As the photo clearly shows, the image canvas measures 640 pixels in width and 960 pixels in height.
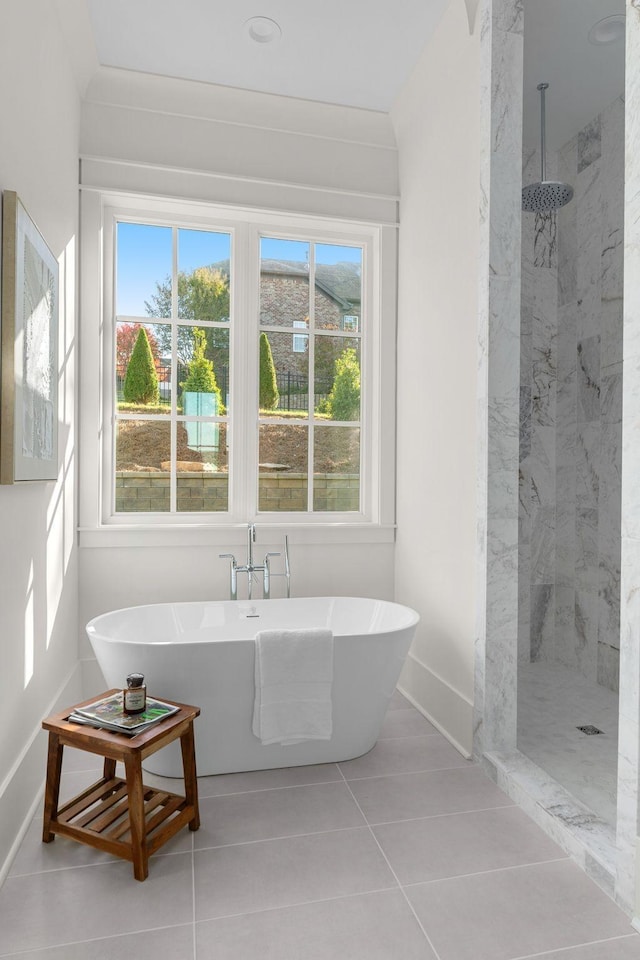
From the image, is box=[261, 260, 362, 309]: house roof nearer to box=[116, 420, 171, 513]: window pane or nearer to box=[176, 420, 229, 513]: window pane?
box=[176, 420, 229, 513]: window pane

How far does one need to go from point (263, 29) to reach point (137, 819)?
321cm

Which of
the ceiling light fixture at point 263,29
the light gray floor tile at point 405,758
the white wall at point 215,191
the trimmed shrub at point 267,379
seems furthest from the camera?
the trimmed shrub at point 267,379

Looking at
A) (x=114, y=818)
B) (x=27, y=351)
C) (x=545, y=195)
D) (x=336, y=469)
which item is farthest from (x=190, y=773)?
(x=545, y=195)

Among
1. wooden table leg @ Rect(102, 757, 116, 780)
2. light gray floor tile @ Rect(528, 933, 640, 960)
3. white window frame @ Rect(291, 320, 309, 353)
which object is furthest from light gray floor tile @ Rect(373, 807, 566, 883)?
white window frame @ Rect(291, 320, 309, 353)

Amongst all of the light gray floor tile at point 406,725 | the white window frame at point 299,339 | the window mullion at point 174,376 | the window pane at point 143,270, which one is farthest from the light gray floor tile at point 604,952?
the window pane at point 143,270

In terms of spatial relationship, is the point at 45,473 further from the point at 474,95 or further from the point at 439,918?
the point at 474,95

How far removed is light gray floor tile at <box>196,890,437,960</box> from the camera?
5.01 ft

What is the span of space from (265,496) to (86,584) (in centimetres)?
104

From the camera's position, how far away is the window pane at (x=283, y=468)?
11.3 feet

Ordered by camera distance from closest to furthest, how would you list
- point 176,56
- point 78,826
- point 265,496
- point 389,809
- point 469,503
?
point 78,826
point 389,809
point 469,503
point 176,56
point 265,496

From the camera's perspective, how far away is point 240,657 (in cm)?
229

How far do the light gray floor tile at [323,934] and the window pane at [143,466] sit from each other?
2060mm

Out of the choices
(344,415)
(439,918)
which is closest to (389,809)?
(439,918)

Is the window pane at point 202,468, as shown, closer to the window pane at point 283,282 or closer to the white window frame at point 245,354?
the white window frame at point 245,354
